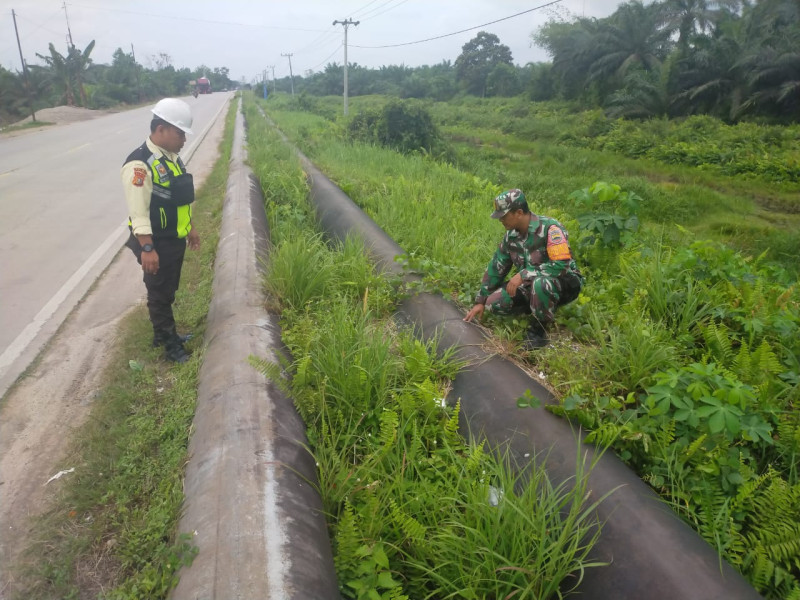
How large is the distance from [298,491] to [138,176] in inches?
86.6

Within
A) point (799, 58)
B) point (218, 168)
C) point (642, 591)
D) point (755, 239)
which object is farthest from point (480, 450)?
point (799, 58)

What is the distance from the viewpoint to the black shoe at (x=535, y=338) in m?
3.33

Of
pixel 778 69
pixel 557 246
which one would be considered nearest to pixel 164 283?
pixel 557 246

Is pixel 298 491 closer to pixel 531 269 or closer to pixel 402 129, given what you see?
pixel 531 269

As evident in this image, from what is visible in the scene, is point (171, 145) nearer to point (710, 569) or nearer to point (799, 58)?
point (710, 569)

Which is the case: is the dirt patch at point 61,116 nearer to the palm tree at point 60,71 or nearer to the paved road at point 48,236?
the palm tree at point 60,71

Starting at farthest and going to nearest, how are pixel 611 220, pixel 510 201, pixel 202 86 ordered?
pixel 202 86
pixel 611 220
pixel 510 201

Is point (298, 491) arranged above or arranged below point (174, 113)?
below

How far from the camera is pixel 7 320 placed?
4.23 meters

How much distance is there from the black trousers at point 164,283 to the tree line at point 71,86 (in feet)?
82.9

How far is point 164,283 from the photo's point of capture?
3.60m

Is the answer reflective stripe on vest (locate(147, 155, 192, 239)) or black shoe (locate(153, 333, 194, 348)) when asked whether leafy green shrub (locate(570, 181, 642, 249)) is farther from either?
black shoe (locate(153, 333, 194, 348))

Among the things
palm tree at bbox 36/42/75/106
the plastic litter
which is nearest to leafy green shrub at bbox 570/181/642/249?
the plastic litter

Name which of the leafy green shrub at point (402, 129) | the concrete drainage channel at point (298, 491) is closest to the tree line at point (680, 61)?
the leafy green shrub at point (402, 129)
